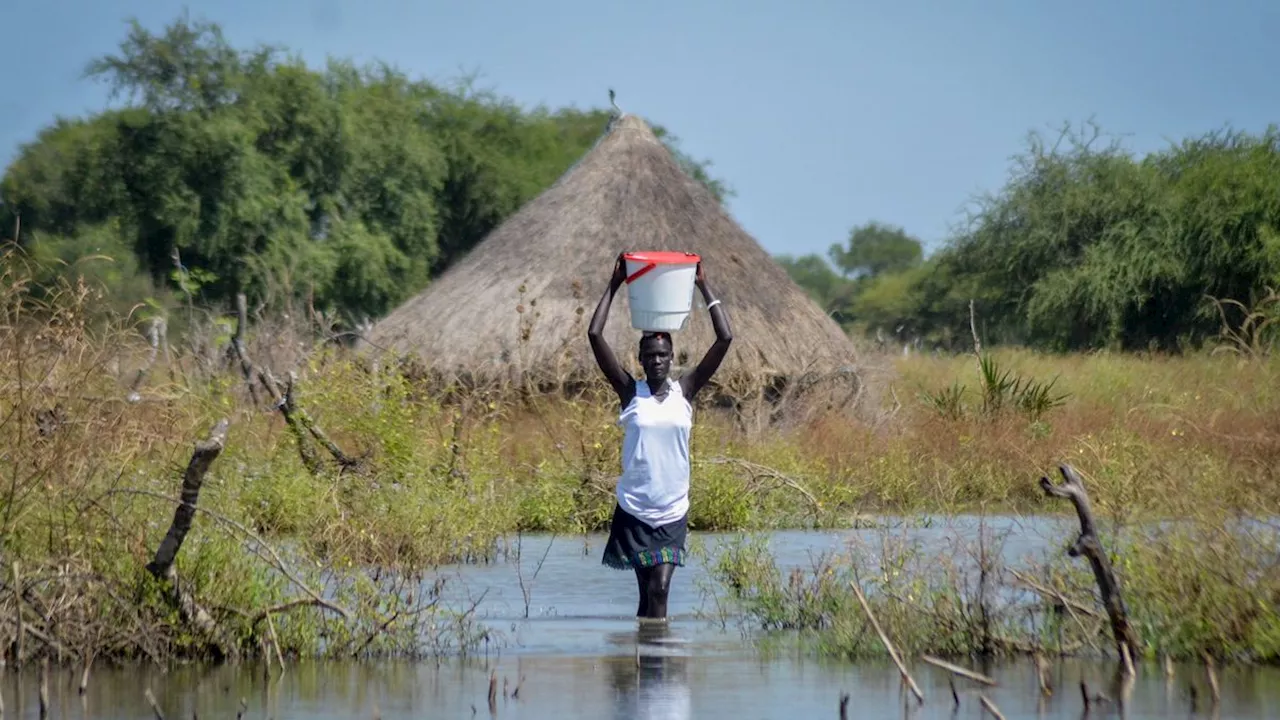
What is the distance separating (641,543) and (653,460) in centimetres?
42

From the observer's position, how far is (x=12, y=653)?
831 centimetres

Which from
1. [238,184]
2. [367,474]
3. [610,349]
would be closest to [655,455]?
[610,349]

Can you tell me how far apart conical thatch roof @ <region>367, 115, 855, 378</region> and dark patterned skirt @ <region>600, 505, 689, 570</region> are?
11.2m

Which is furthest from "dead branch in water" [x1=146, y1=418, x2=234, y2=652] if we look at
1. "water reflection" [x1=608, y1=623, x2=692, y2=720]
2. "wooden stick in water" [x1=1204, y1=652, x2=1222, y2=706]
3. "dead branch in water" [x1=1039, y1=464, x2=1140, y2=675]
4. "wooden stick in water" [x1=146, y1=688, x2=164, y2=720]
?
"wooden stick in water" [x1=1204, y1=652, x2=1222, y2=706]

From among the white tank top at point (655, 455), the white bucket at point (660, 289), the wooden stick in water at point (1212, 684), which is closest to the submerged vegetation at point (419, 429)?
the wooden stick in water at point (1212, 684)

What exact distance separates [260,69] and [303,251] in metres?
4.04

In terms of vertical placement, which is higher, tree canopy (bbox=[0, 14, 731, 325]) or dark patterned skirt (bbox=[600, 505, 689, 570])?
tree canopy (bbox=[0, 14, 731, 325])

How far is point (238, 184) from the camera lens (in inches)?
1314

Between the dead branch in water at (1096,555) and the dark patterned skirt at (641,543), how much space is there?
214 centimetres

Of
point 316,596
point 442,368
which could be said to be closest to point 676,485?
point 316,596

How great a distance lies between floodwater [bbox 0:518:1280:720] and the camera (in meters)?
7.30

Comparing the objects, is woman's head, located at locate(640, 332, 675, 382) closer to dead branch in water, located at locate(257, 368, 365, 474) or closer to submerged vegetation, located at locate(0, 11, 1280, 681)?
submerged vegetation, located at locate(0, 11, 1280, 681)

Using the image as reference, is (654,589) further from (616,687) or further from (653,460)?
(616,687)

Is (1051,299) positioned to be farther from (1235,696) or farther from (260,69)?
(1235,696)
